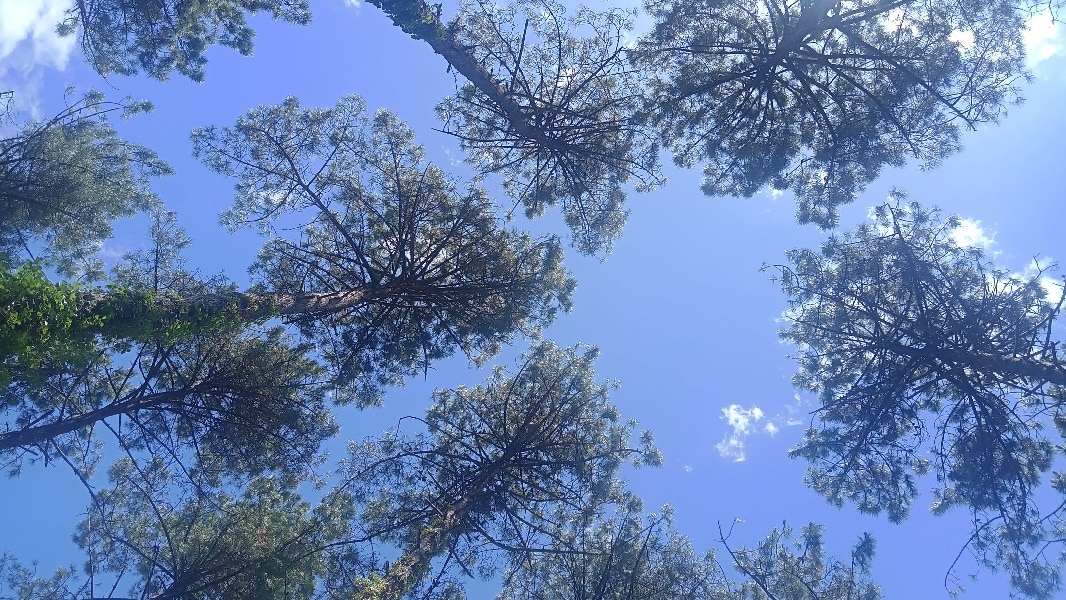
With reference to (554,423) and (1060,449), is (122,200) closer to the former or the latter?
(554,423)

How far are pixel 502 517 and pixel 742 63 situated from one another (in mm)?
12026

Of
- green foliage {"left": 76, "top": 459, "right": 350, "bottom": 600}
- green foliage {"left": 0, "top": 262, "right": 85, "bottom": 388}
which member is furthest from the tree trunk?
green foliage {"left": 0, "top": 262, "right": 85, "bottom": 388}

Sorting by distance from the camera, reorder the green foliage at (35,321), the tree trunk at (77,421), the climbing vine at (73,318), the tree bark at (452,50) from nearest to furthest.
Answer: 1. the green foliage at (35,321)
2. the climbing vine at (73,318)
3. the tree trunk at (77,421)
4. the tree bark at (452,50)

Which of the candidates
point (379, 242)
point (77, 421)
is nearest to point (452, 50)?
point (379, 242)

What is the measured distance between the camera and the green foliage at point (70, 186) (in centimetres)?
1282

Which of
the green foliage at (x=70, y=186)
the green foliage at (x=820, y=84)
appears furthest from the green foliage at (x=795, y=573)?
the green foliage at (x=70, y=186)

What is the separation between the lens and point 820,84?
1241 cm

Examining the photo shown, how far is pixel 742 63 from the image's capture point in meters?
12.8

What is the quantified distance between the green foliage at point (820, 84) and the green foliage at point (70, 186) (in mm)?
13063

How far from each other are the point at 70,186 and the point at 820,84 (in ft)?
56.3

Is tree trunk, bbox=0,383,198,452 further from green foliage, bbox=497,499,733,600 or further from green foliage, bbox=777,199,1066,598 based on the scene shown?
green foliage, bbox=777,199,1066,598

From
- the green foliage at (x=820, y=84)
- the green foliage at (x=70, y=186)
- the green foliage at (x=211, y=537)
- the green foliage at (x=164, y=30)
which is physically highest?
the green foliage at (x=820, y=84)

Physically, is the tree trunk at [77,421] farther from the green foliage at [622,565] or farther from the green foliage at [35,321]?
the green foliage at [622,565]

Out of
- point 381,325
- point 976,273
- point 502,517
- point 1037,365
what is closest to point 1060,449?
point 1037,365
